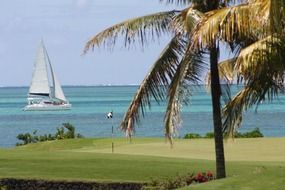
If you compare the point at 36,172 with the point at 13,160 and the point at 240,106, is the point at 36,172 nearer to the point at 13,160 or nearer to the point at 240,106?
the point at 13,160

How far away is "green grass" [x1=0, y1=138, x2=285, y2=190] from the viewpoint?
1415cm

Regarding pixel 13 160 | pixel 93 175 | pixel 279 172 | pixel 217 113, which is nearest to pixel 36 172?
pixel 93 175

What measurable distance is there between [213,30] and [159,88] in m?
4.32

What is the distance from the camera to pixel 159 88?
17281 millimetres

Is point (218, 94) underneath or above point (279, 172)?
above

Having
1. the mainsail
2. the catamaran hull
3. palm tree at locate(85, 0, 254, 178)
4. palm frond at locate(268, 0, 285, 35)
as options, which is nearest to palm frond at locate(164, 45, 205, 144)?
palm tree at locate(85, 0, 254, 178)

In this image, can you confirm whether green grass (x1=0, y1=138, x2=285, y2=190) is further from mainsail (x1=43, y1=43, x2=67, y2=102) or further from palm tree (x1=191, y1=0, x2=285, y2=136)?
mainsail (x1=43, y1=43, x2=67, y2=102)

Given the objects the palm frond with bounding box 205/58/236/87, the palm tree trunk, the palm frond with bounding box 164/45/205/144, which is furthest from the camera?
the palm frond with bounding box 205/58/236/87

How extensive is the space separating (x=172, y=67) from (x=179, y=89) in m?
0.85

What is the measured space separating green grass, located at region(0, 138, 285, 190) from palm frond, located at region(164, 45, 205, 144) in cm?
169

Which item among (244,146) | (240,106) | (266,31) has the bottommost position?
(244,146)

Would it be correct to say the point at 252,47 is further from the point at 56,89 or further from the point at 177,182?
the point at 56,89

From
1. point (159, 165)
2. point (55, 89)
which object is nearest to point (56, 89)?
point (55, 89)

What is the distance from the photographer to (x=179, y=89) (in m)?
16.2
